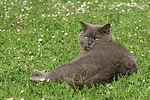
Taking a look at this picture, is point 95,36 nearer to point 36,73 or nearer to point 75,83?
point 75,83

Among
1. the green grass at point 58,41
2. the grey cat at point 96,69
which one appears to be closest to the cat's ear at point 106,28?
the grey cat at point 96,69

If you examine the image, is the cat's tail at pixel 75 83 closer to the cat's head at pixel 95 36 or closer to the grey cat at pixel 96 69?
the grey cat at pixel 96 69

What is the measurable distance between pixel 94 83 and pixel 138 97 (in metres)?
0.74

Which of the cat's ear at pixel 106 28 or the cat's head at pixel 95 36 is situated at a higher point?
the cat's ear at pixel 106 28

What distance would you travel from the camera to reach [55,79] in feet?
11.9

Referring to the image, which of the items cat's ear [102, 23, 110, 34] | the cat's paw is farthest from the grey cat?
cat's ear [102, 23, 110, 34]

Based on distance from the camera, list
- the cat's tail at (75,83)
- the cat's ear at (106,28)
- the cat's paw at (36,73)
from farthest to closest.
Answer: the cat's ear at (106,28) → the cat's paw at (36,73) → the cat's tail at (75,83)

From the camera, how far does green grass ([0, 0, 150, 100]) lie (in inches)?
133

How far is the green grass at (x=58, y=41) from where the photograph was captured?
133 inches

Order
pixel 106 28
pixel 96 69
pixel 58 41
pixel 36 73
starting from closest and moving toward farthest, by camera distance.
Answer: pixel 96 69 → pixel 36 73 → pixel 106 28 → pixel 58 41

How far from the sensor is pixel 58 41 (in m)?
6.18

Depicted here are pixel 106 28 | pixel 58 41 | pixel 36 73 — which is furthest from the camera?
pixel 58 41

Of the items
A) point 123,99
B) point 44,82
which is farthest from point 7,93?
point 123,99

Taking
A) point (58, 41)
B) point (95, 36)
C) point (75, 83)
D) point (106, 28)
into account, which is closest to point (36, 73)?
point (75, 83)
